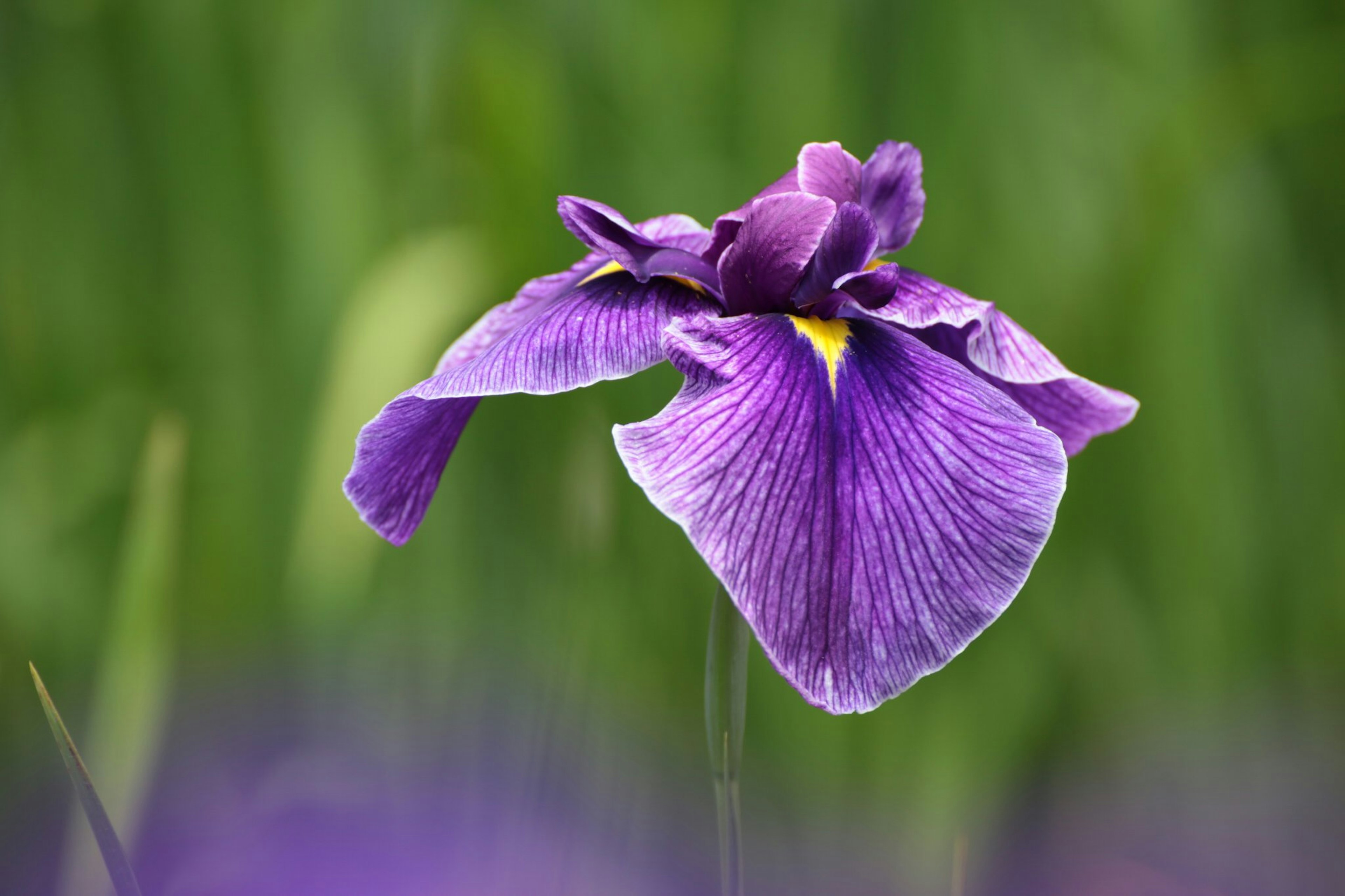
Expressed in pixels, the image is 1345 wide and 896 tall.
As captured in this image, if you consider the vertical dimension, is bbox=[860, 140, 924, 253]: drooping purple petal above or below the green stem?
above

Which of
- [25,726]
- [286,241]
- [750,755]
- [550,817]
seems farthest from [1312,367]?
[25,726]

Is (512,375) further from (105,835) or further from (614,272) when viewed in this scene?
(105,835)

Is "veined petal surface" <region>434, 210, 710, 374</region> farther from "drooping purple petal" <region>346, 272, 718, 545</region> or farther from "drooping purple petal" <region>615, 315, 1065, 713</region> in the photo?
"drooping purple petal" <region>615, 315, 1065, 713</region>

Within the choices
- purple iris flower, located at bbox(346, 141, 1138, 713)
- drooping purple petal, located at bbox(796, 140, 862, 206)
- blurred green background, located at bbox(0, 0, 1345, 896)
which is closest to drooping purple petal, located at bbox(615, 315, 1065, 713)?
purple iris flower, located at bbox(346, 141, 1138, 713)

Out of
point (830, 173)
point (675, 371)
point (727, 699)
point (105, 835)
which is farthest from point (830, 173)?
point (675, 371)

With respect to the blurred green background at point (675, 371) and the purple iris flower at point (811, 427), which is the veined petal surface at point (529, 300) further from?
the blurred green background at point (675, 371)

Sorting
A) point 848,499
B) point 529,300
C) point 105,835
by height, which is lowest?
point 105,835
